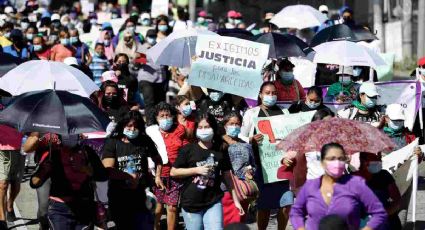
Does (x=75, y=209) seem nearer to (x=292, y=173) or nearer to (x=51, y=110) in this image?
(x=51, y=110)

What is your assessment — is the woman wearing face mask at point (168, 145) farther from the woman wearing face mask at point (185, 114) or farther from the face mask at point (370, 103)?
the face mask at point (370, 103)

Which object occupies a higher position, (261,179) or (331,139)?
(331,139)

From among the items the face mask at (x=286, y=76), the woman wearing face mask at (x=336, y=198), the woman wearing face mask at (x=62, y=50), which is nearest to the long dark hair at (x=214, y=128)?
the woman wearing face mask at (x=336, y=198)

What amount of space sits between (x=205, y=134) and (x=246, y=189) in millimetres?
966

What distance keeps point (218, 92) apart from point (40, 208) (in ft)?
8.61

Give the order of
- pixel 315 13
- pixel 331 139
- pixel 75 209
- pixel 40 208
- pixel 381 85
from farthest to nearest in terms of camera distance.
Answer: pixel 315 13 → pixel 381 85 → pixel 40 208 → pixel 75 209 → pixel 331 139

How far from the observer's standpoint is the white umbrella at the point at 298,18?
19.5m

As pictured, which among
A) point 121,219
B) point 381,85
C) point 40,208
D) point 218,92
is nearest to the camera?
point 121,219

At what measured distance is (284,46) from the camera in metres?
14.9

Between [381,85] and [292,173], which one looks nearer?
[292,173]

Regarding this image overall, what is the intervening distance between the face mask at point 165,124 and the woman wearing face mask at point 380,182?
2878 millimetres

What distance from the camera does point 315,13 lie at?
1995 cm

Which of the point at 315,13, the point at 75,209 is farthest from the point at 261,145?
the point at 315,13

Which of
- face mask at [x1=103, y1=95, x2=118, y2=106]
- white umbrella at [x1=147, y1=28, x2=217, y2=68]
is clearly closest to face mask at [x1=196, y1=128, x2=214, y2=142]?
face mask at [x1=103, y1=95, x2=118, y2=106]
